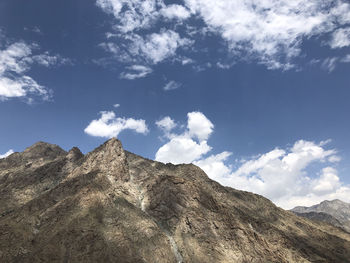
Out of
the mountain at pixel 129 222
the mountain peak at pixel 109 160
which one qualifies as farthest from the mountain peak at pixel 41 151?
the mountain peak at pixel 109 160

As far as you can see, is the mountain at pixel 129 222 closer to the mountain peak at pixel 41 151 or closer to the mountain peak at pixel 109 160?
the mountain peak at pixel 109 160

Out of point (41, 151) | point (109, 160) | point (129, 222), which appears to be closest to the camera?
point (129, 222)

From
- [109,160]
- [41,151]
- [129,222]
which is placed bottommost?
[129,222]

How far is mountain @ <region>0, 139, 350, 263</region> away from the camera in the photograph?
7300 centimetres

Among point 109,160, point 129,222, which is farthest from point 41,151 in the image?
point 129,222

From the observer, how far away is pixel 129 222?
286 ft

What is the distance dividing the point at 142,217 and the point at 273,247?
49.1 m

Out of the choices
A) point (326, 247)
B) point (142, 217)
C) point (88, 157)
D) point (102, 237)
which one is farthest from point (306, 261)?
point (88, 157)

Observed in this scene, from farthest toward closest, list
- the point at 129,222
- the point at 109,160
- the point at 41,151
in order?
the point at 41,151 → the point at 109,160 → the point at 129,222

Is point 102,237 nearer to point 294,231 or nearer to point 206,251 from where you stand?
point 206,251

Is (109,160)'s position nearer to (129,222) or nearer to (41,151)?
(129,222)

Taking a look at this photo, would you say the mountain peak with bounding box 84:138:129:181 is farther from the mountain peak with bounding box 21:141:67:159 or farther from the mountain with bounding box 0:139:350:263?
the mountain peak with bounding box 21:141:67:159

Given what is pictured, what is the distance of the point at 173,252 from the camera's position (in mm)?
81812

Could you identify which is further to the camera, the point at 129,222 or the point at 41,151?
the point at 41,151
